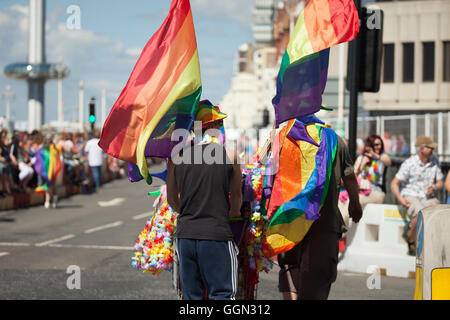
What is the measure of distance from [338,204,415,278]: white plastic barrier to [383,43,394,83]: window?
38151mm

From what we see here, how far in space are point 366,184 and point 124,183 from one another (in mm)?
20291

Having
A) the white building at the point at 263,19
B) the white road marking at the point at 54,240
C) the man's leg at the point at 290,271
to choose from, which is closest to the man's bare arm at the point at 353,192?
the man's leg at the point at 290,271

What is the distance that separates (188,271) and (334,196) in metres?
1.40

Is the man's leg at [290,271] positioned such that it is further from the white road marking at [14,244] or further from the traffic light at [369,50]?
the white road marking at [14,244]

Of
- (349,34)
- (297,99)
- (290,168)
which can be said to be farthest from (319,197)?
(349,34)

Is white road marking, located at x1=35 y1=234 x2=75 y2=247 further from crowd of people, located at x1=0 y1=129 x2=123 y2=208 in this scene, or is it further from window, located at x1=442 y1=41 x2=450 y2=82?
window, located at x1=442 y1=41 x2=450 y2=82

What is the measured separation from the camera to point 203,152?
5.16 m

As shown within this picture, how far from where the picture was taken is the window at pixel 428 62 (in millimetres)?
46344

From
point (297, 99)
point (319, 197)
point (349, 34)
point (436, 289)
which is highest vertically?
point (349, 34)

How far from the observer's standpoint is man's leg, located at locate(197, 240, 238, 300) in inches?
199

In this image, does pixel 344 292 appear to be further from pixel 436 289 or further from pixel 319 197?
pixel 436 289

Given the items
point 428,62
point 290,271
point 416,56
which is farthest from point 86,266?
point 416,56

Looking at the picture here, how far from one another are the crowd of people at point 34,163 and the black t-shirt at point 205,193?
1337 cm

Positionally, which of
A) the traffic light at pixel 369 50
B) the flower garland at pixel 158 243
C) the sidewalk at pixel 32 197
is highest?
the traffic light at pixel 369 50
